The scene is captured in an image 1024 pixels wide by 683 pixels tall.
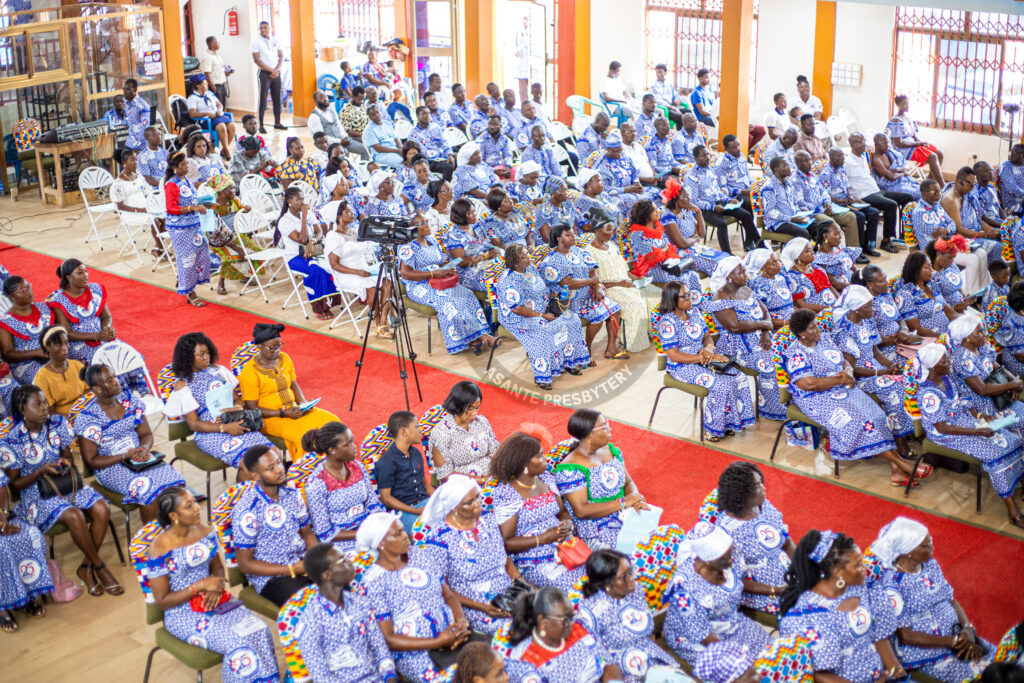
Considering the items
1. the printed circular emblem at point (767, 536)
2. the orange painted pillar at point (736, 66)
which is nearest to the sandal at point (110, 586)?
the printed circular emblem at point (767, 536)

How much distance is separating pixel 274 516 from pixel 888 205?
27.5ft

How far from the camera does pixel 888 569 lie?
186 inches

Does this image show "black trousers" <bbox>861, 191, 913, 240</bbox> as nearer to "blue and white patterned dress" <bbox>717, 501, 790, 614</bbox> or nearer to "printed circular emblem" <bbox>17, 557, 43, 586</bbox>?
"blue and white patterned dress" <bbox>717, 501, 790, 614</bbox>

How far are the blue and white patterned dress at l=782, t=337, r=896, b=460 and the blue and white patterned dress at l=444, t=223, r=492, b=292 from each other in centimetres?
296

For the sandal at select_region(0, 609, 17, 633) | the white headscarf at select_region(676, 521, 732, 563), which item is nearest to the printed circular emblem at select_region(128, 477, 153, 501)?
the sandal at select_region(0, 609, 17, 633)

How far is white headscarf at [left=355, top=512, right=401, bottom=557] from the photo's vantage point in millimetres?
4578

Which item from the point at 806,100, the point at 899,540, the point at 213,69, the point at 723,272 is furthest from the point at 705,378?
the point at 213,69

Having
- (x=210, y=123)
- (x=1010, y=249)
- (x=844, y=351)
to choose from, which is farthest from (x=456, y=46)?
(x=844, y=351)

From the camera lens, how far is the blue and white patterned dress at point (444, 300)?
8.64 m

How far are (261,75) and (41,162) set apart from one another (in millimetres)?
4814

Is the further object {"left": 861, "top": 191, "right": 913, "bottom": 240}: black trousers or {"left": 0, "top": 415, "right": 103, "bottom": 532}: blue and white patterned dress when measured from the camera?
{"left": 861, "top": 191, "right": 913, "bottom": 240}: black trousers

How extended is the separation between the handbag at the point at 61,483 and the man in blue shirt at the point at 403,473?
1.65 m

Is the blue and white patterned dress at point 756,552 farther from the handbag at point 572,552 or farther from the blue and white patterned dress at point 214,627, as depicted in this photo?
the blue and white patterned dress at point 214,627

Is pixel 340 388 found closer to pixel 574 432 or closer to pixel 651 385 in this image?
pixel 651 385
